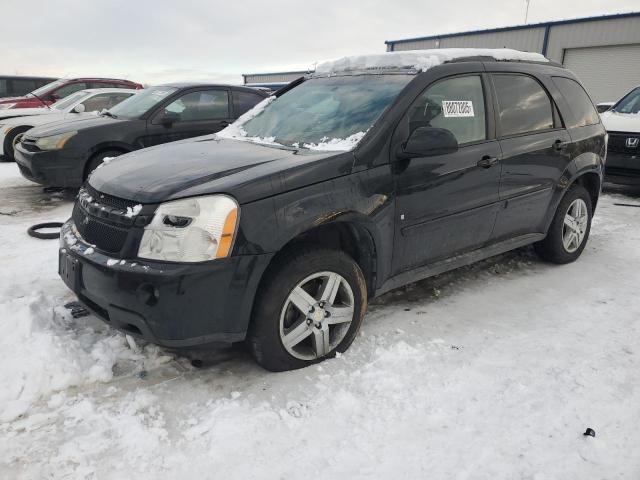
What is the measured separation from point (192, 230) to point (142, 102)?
17.5 ft

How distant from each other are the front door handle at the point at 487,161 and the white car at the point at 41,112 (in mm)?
7506

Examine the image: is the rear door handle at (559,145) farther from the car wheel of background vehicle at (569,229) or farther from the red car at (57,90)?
the red car at (57,90)

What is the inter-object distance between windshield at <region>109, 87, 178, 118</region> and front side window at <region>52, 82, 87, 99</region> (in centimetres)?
455

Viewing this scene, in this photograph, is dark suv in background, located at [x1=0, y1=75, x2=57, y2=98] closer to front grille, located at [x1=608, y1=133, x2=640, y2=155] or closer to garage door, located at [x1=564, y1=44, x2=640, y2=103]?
front grille, located at [x1=608, y1=133, x2=640, y2=155]

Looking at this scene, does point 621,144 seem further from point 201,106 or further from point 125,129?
point 125,129

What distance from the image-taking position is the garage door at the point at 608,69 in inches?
745

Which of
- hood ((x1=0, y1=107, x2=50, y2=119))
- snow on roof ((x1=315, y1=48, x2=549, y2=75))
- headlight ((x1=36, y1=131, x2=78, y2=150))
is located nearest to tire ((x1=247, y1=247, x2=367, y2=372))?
snow on roof ((x1=315, y1=48, x2=549, y2=75))

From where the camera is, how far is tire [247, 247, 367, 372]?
2562 millimetres

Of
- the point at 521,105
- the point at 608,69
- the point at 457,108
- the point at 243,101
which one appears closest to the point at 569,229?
the point at 521,105

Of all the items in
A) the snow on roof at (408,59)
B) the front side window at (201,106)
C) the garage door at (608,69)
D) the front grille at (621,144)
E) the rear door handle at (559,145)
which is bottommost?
the front grille at (621,144)

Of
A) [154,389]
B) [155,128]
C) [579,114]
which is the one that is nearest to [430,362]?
[154,389]

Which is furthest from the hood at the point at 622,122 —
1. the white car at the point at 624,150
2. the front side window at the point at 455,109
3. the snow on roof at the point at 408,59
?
the front side window at the point at 455,109

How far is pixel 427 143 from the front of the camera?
294 cm

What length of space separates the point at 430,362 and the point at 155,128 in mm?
5230
